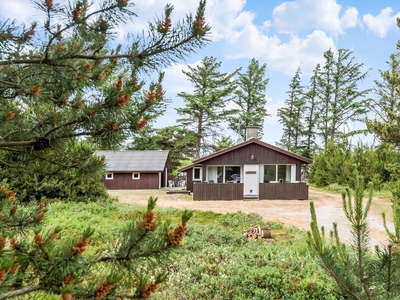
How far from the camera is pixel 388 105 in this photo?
915 inches

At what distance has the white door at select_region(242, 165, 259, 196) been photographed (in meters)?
15.8

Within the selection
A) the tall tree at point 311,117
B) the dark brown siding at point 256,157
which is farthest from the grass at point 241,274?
the tall tree at point 311,117

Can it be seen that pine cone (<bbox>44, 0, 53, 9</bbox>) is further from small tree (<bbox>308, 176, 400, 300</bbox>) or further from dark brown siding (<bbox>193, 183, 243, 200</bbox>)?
dark brown siding (<bbox>193, 183, 243, 200</bbox>)

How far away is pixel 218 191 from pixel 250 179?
2.01m

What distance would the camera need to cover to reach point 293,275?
3.70 m

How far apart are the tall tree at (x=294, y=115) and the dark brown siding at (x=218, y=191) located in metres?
17.0

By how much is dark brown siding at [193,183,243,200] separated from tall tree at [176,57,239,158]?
461 inches

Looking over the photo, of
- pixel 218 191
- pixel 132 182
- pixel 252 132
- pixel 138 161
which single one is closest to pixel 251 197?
pixel 218 191

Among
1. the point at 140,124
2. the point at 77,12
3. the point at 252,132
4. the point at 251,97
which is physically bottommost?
the point at 140,124

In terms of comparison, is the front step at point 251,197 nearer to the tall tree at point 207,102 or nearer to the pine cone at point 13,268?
the tall tree at point 207,102

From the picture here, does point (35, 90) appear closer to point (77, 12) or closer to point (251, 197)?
point (77, 12)

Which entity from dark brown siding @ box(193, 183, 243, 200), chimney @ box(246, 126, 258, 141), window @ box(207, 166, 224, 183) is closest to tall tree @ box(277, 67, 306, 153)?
chimney @ box(246, 126, 258, 141)

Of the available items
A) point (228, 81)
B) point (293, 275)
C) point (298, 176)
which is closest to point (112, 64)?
point (293, 275)

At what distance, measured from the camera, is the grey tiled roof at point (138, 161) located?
2275 cm
